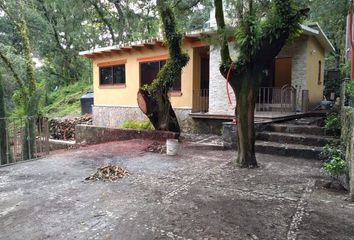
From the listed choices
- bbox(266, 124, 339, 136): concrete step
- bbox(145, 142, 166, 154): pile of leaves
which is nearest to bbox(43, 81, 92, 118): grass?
bbox(145, 142, 166, 154): pile of leaves

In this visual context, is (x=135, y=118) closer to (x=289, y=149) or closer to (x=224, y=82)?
(x=224, y=82)

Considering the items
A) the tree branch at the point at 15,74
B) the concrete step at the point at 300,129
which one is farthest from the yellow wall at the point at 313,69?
the tree branch at the point at 15,74

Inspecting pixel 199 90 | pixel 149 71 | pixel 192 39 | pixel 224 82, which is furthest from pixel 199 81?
pixel 149 71

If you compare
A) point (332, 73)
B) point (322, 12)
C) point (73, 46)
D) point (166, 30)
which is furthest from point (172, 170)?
point (73, 46)

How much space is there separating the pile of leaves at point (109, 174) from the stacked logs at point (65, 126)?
381 inches

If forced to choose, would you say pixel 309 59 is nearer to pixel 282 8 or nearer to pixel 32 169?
pixel 282 8

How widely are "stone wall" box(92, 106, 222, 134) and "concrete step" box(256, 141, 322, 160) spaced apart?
2990 mm

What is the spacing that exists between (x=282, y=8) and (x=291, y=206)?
10.2ft

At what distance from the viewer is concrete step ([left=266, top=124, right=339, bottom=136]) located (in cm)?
675

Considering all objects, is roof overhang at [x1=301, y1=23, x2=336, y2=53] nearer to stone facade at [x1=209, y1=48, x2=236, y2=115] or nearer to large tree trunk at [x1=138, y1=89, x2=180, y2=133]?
stone facade at [x1=209, y1=48, x2=236, y2=115]

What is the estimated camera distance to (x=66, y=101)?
20125 millimetres

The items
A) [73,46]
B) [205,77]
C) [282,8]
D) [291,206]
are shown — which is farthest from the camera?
[73,46]

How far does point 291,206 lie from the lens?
3.46m

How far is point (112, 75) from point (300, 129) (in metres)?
8.98
